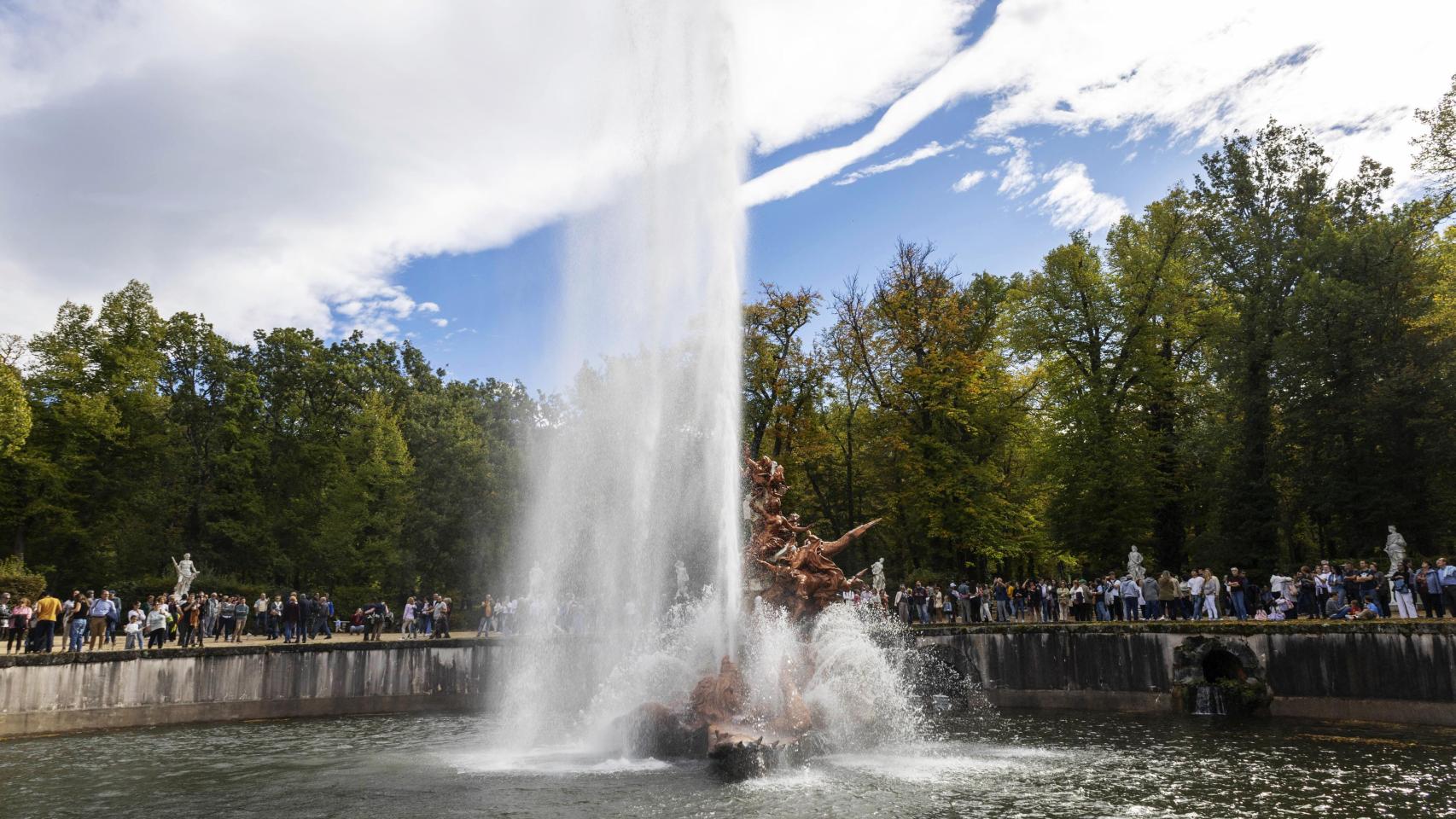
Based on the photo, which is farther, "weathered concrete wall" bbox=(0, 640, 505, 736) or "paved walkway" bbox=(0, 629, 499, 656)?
"paved walkway" bbox=(0, 629, 499, 656)

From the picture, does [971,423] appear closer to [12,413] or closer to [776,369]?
[776,369]

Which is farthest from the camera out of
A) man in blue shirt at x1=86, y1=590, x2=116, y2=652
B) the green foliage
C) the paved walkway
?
the green foliage

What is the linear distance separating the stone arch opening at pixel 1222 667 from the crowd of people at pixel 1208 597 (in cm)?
294

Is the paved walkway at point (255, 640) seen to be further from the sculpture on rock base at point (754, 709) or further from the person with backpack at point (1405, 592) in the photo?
the person with backpack at point (1405, 592)

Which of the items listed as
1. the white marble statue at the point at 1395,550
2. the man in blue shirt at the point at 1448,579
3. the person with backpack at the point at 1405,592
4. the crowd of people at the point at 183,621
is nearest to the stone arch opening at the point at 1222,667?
the person with backpack at the point at 1405,592

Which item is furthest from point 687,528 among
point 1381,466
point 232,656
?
point 1381,466

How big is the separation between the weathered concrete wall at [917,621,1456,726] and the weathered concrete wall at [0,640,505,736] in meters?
17.5

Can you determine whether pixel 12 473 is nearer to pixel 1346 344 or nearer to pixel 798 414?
pixel 798 414

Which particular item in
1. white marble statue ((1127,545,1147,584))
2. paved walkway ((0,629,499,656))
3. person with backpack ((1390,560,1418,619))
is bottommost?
paved walkway ((0,629,499,656))

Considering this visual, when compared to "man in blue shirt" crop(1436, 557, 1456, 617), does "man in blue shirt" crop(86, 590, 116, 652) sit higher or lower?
lower

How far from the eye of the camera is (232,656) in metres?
30.4

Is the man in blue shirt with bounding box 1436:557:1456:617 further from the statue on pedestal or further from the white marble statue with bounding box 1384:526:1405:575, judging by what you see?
the statue on pedestal

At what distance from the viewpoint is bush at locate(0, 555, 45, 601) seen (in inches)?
Result: 1331

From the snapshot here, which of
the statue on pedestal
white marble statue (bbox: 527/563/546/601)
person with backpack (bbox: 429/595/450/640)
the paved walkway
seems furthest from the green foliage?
the statue on pedestal
